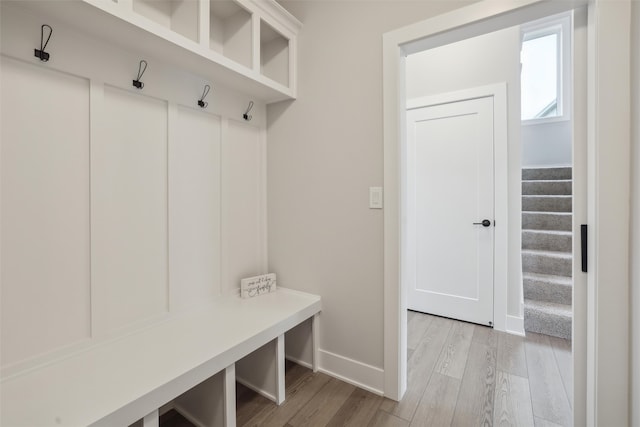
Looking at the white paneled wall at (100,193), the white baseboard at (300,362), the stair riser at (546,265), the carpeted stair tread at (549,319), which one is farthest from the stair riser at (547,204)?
the white paneled wall at (100,193)

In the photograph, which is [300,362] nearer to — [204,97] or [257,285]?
[257,285]

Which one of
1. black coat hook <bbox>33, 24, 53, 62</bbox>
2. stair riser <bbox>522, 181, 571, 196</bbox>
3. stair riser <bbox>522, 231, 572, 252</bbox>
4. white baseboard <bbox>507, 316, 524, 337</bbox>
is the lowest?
white baseboard <bbox>507, 316, 524, 337</bbox>

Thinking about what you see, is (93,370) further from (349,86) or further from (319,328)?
(349,86)

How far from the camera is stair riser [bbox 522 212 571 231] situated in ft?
10.2

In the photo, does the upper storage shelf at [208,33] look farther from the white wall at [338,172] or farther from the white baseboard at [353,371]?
the white baseboard at [353,371]

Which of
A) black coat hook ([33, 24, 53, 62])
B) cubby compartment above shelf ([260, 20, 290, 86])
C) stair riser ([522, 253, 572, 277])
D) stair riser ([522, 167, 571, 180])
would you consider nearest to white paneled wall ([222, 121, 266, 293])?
cubby compartment above shelf ([260, 20, 290, 86])

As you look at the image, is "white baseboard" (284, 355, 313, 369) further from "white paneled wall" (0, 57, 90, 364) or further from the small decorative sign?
"white paneled wall" (0, 57, 90, 364)

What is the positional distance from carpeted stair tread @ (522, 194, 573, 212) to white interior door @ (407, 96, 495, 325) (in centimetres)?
128

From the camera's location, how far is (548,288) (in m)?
2.68

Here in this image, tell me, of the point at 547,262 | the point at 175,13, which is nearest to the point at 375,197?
the point at 175,13

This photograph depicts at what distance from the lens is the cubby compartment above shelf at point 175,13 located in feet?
4.90

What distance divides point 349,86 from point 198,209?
1.17 m

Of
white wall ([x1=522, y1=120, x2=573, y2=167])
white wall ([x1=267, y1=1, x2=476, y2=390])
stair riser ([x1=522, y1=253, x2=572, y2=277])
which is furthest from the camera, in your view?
white wall ([x1=522, y1=120, x2=573, y2=167])

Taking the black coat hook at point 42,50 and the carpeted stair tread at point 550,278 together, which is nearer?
the black coat hook at point 42,50
